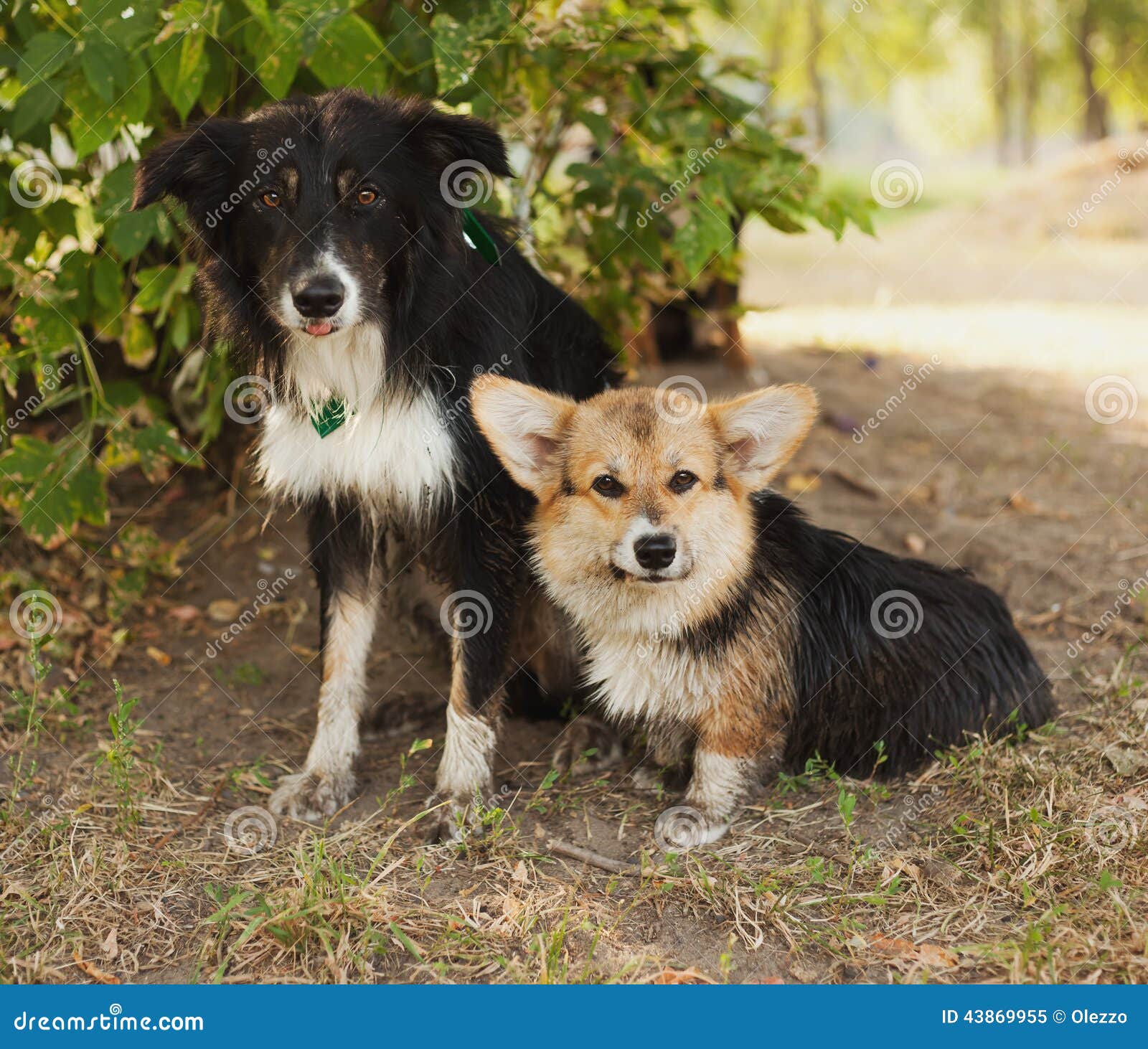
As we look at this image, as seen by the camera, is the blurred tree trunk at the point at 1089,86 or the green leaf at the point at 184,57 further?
the blurred tree trunk at the point at 1089,86

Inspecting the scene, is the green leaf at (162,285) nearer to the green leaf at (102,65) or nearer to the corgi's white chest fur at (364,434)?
the green leaf at (102,65)

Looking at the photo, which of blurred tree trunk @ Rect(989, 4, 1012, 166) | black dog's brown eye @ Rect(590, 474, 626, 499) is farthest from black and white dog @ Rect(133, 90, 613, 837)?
blurred tree trunk @ Rect(989, 4, 1012, 166)

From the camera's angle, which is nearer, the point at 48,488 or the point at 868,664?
the point at 868,664

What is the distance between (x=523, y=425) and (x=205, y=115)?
2100 mm

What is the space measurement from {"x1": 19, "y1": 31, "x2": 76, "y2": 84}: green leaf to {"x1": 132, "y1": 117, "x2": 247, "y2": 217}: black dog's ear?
696 mm

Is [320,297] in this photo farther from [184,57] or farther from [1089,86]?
[1089,86]

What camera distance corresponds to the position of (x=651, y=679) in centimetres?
354

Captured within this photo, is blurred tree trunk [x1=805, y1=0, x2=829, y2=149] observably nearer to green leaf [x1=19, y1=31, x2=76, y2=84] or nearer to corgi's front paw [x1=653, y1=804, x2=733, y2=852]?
green leaf [x1=19, y1=31, x2=76, y2=84]

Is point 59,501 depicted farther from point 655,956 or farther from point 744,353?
point 744,353

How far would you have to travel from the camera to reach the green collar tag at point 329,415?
3.56 metres

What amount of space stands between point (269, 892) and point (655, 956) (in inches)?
43.1

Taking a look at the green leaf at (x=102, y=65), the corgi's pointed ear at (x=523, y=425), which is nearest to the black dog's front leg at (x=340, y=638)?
the corgi's pointed ear at (x=523, y=425)

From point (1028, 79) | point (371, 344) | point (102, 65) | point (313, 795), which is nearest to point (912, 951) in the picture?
point (313, 795)

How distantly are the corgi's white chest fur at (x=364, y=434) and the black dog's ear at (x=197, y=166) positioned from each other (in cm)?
52
